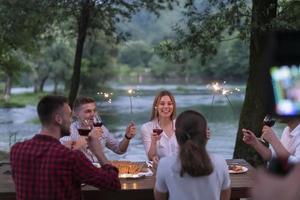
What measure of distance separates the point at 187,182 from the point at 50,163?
2.52 ft

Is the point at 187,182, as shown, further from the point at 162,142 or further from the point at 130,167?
the point at 162,142

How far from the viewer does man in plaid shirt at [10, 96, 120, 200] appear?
110 inches

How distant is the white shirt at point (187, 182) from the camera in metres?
2.77

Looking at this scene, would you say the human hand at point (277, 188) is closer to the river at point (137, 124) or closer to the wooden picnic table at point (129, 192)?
the wooden picnic table at point (129, 192)

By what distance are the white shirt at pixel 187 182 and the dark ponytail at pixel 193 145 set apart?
0.18 ft

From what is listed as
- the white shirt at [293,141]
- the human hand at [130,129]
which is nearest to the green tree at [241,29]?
the human hand at [130,129]

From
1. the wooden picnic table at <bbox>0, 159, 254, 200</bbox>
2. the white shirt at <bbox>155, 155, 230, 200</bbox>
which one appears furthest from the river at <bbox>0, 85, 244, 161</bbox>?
the white shirt at <bbox>155, 155, 230, 200</bbox>

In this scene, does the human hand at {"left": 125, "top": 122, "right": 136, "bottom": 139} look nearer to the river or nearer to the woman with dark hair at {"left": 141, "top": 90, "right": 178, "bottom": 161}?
the woman with dark hair at {"left": 141, "top": 90, "right": 178, "bottom": 161}

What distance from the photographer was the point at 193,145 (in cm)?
269

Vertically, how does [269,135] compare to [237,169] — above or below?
above

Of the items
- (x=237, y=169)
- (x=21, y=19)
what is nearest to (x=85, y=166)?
(x=237, y=169)

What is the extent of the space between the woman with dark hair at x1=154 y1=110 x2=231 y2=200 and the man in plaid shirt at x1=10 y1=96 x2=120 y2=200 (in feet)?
1.33

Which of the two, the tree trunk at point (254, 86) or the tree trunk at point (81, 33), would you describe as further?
the tree trunk at point (81, 33)

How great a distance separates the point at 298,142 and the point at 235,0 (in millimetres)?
5001
